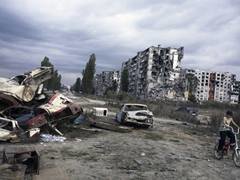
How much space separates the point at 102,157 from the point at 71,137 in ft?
18.1

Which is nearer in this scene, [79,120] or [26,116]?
[26,116]

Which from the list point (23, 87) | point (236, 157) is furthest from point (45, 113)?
point (236, 157)

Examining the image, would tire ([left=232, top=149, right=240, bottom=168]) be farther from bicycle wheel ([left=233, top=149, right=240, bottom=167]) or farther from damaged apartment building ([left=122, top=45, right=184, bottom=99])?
damaged apartment building ([left=122, top=45, right=184, bottom=99])

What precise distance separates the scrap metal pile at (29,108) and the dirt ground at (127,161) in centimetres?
143

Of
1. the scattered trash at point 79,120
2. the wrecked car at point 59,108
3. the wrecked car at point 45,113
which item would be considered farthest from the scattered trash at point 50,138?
the scattered trash at point 79,120

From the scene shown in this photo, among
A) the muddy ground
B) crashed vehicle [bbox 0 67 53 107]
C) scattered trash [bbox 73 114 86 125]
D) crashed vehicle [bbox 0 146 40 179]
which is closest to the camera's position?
crashed vehicle [bbox 0 146 40 179]

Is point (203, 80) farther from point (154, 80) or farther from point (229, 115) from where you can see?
point (229, 115)

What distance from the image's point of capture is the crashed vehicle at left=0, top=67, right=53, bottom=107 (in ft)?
70.5

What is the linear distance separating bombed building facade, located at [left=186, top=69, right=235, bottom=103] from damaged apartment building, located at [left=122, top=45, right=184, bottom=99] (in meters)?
21.9

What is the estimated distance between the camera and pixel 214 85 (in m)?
172

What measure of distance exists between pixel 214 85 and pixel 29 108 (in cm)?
15638

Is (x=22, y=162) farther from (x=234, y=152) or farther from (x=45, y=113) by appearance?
(x=45, y=113)

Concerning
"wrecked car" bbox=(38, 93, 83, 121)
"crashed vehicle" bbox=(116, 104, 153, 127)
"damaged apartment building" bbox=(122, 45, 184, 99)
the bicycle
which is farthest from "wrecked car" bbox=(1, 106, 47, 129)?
"damaged apartment building" bbox=(122, 45, 184, 99)

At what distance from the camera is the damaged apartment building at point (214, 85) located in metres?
165
